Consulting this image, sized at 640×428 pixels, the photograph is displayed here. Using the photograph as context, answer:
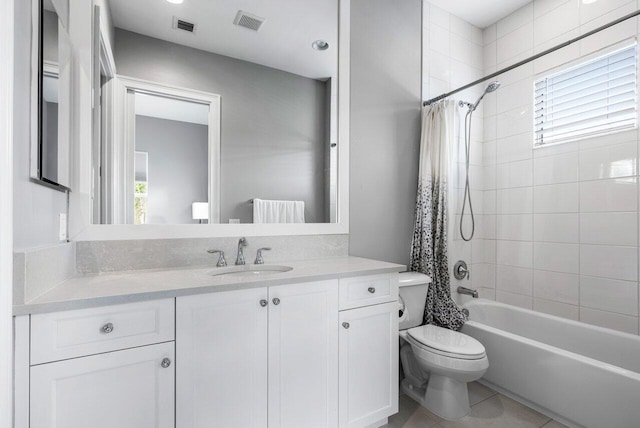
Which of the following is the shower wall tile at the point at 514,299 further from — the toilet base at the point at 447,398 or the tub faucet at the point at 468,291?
the toilet base at the point at 447,398

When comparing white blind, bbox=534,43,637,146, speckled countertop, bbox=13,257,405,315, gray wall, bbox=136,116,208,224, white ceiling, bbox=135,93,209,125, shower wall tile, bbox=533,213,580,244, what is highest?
white blind, bbox=534,43,637,146

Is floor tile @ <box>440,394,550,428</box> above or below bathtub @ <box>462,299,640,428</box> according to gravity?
below

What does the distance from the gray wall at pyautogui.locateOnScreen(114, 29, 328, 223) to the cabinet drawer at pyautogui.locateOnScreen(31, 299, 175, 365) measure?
2.32 feet

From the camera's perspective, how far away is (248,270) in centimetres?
169

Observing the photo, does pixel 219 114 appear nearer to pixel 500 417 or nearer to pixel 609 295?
pixel 500 417

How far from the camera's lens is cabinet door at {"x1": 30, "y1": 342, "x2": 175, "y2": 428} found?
3.08 ft

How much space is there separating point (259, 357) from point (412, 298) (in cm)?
116

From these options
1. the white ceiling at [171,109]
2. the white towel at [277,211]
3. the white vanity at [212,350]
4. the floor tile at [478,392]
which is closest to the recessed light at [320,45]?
the white ceiling at [171,109]

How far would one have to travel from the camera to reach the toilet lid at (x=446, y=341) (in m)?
1.67

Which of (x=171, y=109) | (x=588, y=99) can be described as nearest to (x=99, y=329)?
(x=171, y=109)

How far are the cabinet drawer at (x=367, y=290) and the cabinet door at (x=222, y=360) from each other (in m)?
0.40

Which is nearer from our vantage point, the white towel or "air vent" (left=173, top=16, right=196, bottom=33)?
"air vent" (left=173, top=16, right=196, bottom=33)

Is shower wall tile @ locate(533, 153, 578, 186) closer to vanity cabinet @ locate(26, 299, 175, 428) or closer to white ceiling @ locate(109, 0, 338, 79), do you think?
white ceiling @ locate(109, 0, 338, 79)

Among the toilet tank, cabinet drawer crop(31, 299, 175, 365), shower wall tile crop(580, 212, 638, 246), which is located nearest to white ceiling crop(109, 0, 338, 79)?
cabinet drawer crop(31, 299, 175, 365)
